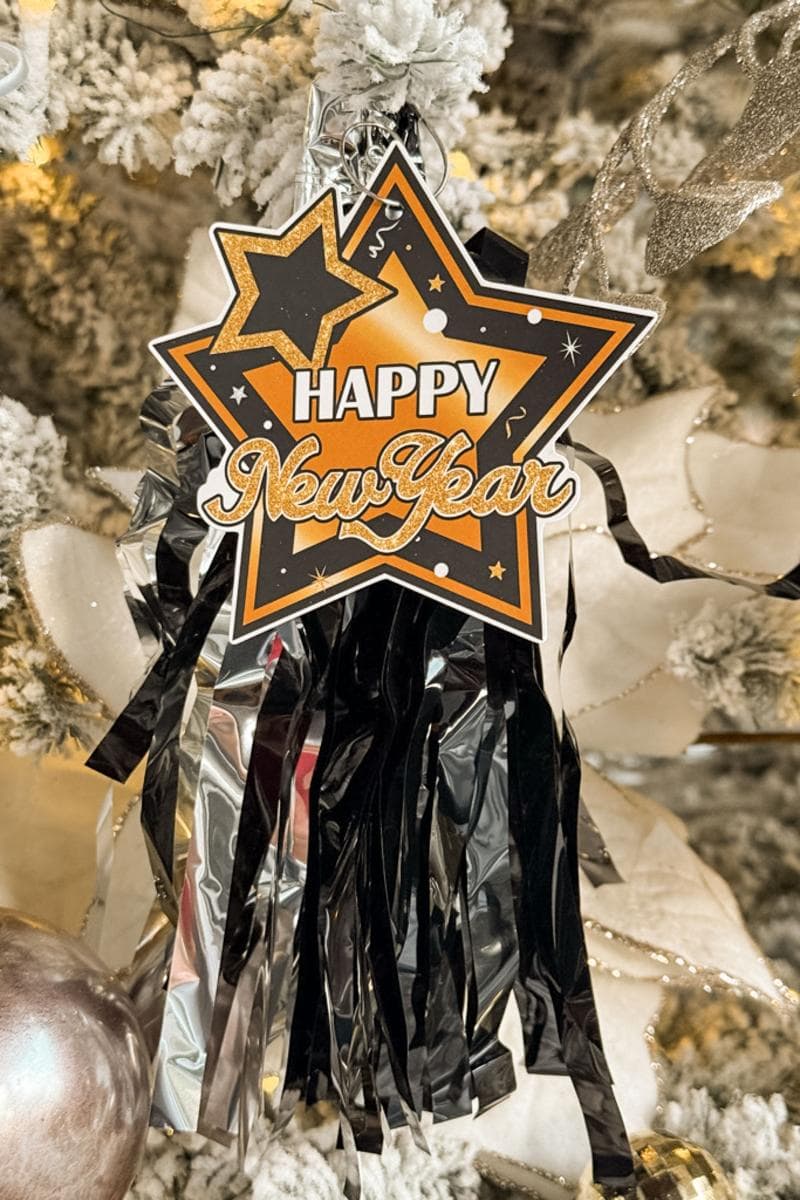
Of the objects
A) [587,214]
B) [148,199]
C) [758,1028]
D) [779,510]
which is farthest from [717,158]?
[758,1028]

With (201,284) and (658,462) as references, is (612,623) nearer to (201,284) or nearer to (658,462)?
(658,462)

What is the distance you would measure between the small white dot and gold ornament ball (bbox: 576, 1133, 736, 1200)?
1.21 ft

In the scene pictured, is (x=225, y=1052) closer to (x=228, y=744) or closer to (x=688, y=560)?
(x=228, y=744)

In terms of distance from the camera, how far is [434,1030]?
0.42 metres

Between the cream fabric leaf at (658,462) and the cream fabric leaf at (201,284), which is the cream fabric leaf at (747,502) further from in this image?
the cream fabric leaf at (201,284)

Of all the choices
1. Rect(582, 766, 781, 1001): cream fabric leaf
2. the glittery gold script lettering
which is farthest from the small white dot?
Rect(582, 766, 781, 1001): cream fabric leaf

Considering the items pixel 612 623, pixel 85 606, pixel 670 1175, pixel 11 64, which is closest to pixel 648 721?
pixel 612 623

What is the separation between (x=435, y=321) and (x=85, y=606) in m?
0.29

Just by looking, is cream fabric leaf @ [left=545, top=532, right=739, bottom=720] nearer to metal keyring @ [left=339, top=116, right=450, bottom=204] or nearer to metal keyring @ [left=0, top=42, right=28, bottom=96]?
metal keyring @ [left=339, top=116, right=450, bottom=204]

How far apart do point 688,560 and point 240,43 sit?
0.38 meters

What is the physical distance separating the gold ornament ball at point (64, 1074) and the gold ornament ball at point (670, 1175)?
0.68ft

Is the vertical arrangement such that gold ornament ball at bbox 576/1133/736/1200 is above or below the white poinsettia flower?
below

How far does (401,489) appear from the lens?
41cm

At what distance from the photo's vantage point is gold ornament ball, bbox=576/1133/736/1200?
0.43m
